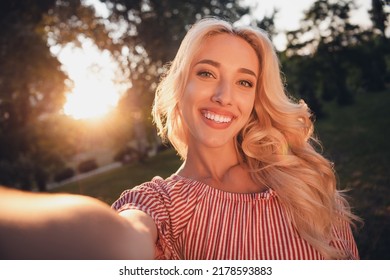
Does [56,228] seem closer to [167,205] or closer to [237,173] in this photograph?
[167,205]

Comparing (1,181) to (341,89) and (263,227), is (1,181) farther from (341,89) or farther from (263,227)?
(341,89)

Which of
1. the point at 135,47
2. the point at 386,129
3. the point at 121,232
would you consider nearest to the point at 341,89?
the point at 386,129

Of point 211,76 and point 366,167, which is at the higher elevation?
point 211,76

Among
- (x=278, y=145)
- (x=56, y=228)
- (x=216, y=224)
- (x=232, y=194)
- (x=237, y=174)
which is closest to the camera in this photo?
(x=56, y=228)

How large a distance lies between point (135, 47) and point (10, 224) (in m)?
19.7

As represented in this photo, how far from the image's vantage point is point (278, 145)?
3094 millimetres

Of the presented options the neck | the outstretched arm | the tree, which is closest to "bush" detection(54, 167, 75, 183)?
the tree

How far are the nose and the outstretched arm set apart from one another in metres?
1.65

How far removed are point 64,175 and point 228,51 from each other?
1309 inches

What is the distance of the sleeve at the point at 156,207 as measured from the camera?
6.63 ft

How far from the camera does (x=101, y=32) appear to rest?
17875 millimetres

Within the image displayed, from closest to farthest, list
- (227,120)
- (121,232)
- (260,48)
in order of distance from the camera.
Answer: (121,232), (227,120), (260,48)

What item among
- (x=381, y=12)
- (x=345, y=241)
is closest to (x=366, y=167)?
(x=381, y=12)

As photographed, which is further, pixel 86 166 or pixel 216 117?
pixel 86 166
